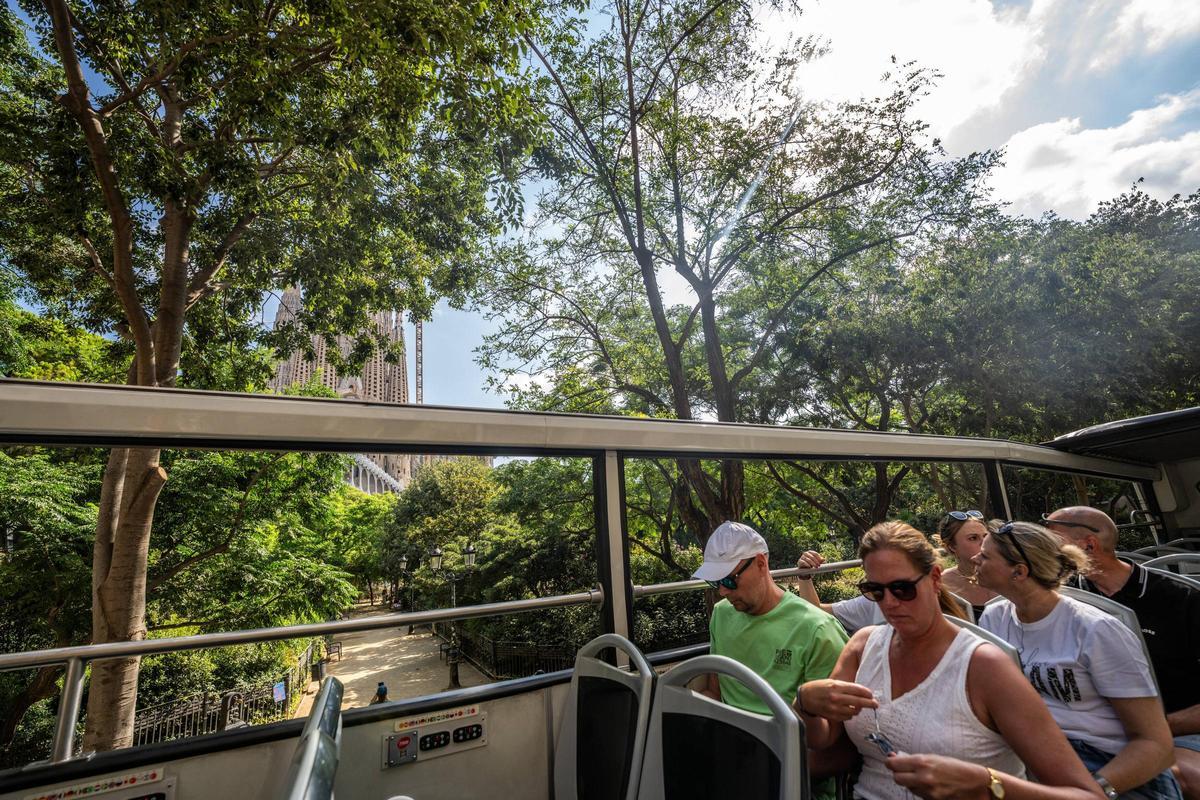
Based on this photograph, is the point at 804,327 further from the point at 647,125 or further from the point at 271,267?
the point at 271,267

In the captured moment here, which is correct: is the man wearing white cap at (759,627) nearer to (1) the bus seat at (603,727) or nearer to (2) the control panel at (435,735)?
(1) the bus seat at (603,727)

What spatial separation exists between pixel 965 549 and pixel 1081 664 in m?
1.35

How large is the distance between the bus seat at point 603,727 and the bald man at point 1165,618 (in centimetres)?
Result: 191

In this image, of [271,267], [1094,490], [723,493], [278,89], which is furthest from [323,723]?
[1094,490]

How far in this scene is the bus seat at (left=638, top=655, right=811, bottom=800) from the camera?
129 cm

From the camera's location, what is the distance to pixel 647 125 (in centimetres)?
1164

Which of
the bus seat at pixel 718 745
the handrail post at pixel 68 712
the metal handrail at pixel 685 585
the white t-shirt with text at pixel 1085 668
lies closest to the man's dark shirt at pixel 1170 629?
the white t-shirt with text at pixel 1085 668

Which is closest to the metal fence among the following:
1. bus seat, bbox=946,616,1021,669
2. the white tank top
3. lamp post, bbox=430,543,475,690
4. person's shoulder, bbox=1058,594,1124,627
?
Answer: lamp post, bbox=430,543,475,690

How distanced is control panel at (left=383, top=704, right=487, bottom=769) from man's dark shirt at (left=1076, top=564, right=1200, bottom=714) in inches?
113

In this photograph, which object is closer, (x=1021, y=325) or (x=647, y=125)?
(x=647, y=125)

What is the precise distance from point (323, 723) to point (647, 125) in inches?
485

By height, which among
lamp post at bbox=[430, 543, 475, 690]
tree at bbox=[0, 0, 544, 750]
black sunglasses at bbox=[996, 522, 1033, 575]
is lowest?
lamp post at bbox=[430, 543, 475, 690]

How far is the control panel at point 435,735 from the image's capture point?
2.27 metres

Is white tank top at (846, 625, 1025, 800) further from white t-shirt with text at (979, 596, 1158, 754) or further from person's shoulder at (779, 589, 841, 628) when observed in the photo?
white t-shirt with text at (979, 596, 1158, 754)
